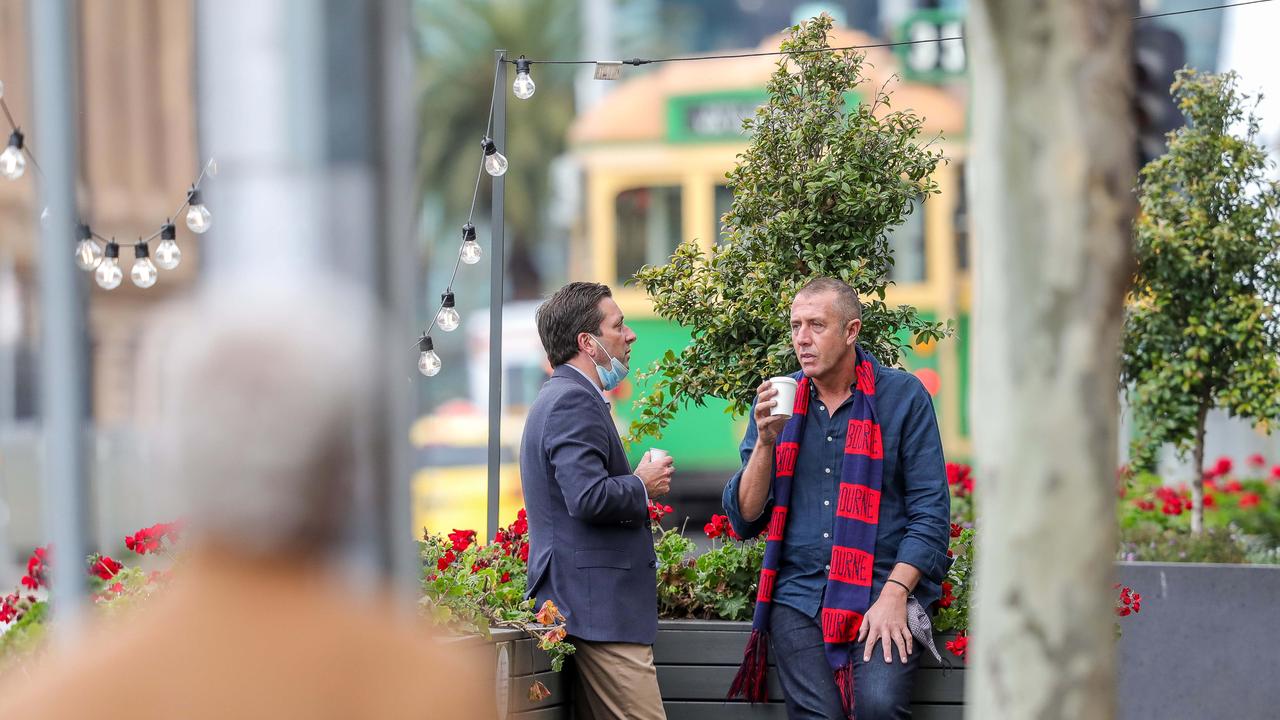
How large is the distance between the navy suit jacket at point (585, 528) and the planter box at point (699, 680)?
269mm

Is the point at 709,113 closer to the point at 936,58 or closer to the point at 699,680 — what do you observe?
the point at 936,58

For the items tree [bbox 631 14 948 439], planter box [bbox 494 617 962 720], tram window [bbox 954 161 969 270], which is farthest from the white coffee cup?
tram window [bbox 954 161 969 270]

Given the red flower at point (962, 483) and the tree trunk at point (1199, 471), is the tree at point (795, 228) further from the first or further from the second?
the tree trunk at point (1199, 471)

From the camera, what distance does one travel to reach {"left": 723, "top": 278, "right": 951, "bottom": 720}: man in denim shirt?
485 cm

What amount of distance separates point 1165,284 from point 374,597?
7006 millimetres

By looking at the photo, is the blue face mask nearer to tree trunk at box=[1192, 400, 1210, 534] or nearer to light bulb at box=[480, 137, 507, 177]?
light bulb at box=[480, 137, 507, 177]

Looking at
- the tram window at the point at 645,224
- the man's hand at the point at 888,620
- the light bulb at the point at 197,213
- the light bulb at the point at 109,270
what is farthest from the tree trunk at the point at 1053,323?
the tram window at the point at 645,224

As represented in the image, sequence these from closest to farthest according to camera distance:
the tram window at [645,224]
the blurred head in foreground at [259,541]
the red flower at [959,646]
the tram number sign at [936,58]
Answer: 1. the blurred head in foreground at [259,541]
2. the red flower at [959,646]
3. the tram number sign at [936,58]
4. the tram window at [645,224]

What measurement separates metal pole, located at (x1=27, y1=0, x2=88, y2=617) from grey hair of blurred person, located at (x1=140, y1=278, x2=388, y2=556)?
2739mm

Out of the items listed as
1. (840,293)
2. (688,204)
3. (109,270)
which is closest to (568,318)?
(840,293)

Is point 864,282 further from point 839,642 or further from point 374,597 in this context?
point 374,597

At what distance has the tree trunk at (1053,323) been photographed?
7.72ft

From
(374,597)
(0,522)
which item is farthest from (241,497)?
(0,522)

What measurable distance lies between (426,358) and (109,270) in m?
1.37
